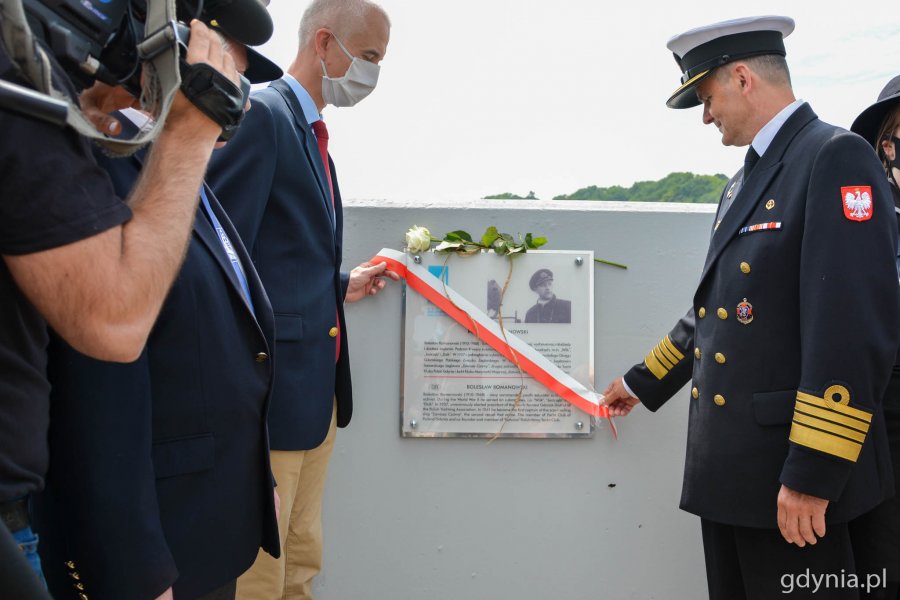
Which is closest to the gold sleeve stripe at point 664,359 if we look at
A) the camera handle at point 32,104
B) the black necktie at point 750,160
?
the black necktie at point 750,160

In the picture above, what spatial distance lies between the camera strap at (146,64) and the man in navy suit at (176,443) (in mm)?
232

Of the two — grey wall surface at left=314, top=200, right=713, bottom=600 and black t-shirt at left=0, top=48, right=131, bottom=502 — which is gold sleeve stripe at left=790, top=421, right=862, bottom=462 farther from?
black t-shirt at left=0, top=48, right=131, bottom=502

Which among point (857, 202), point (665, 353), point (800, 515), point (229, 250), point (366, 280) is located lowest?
point (800, 515)

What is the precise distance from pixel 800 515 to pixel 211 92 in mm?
1734

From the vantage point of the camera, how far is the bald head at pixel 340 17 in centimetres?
273

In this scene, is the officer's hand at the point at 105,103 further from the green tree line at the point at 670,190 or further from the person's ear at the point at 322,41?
the green tree line at the point at 670,190

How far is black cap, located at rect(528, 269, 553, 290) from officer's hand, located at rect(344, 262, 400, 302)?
52 centimetres

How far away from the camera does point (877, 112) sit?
2.62 meters

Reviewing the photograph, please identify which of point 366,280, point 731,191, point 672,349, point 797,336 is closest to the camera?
point 797,336

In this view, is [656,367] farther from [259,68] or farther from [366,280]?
[259,68]

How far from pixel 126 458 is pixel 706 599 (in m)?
2.55

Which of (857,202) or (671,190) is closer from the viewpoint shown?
(857,202)

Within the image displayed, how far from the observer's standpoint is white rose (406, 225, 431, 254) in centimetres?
297

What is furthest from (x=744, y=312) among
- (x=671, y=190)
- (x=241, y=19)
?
(x=671, y=190)
